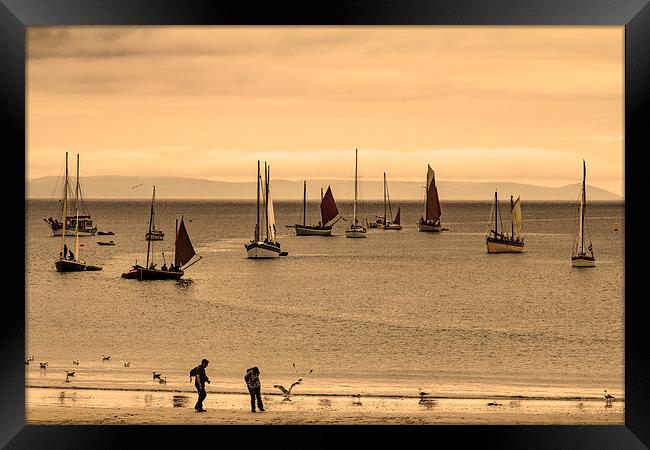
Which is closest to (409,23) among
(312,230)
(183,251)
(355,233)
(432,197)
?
(183,251)

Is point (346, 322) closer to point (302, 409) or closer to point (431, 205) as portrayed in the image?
point (302, 409)

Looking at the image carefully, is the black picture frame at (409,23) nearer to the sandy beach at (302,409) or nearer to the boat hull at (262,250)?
the sandy beach at (302,409)

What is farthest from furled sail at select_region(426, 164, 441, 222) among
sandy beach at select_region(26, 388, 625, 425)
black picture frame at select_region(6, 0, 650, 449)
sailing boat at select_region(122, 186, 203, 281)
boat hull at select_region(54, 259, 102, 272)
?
black picture frame at select_region(6, 0, 650, 449)

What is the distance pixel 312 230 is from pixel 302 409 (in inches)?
2392

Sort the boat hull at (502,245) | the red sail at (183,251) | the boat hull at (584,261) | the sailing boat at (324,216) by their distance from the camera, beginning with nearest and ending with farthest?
the red sail at (183,251)
the boat hull at (584,261)
the boat hull at (502,245)
the sailing boat at (324,216)

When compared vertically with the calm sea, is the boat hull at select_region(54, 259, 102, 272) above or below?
above

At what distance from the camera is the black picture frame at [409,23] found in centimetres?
714

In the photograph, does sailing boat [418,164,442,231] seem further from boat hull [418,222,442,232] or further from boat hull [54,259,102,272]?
boat hull [54,259,102,272]

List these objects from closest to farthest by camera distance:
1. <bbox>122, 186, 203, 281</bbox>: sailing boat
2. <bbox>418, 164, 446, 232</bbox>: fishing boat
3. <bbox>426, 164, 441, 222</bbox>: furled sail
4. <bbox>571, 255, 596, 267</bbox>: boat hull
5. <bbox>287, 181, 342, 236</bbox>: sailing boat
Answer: <bbox>122, 186, 203, 281</bbox>: sailing boat, <bbox>571, 255, 596, 267</bbox>: boat hull, <bbox>287, 181, 342, 236</bbox>: sailing boat, <bbox>426, 164, 441, 222</bbox>: furled sail, <bbox>418, 164, 446, 232</bbox>: fishing boat

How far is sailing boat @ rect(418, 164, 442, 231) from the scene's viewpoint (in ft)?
216

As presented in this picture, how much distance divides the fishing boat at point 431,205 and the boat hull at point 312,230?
759 cm

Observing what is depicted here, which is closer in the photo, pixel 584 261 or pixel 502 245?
pixel 584 261

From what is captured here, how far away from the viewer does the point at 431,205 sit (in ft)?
236

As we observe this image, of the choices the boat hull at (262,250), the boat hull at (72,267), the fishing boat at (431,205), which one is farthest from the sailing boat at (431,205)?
the boat hull at (72,267)
